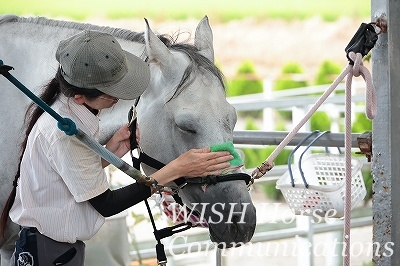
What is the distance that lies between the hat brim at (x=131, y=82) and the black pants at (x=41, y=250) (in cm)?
49

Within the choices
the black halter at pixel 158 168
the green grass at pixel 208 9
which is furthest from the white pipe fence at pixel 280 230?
the green grass at pixel 208 9

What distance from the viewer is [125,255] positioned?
3.93 m

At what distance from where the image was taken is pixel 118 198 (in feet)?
7.59

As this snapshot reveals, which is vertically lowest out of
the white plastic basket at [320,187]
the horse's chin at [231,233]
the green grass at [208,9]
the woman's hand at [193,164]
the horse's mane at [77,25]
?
the green grass at [208,9]

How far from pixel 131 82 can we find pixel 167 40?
1.52ft

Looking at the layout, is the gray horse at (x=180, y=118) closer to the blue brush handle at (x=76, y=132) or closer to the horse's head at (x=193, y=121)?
the horse's head at (x=193, y=121)

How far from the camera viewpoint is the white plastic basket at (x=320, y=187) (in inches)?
117

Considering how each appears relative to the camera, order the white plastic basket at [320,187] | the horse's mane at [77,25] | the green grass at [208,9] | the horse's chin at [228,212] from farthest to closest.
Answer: the green grass at [208,9]
the white plastic basket at [320,187]
the horse's mane at [77,25]
the horse's chin at [228,212]

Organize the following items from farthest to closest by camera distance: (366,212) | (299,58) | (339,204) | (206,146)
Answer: (299,58) < (366,212) < (339,204) < (206,146)

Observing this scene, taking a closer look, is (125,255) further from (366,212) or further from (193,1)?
(193,1)

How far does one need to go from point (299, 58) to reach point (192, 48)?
1705 centimetres

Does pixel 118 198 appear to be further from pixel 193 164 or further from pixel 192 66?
pixel 192 66

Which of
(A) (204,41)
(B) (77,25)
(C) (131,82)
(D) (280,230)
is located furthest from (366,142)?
(D) (280,230)

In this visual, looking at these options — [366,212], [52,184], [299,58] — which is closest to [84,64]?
[52,184]
